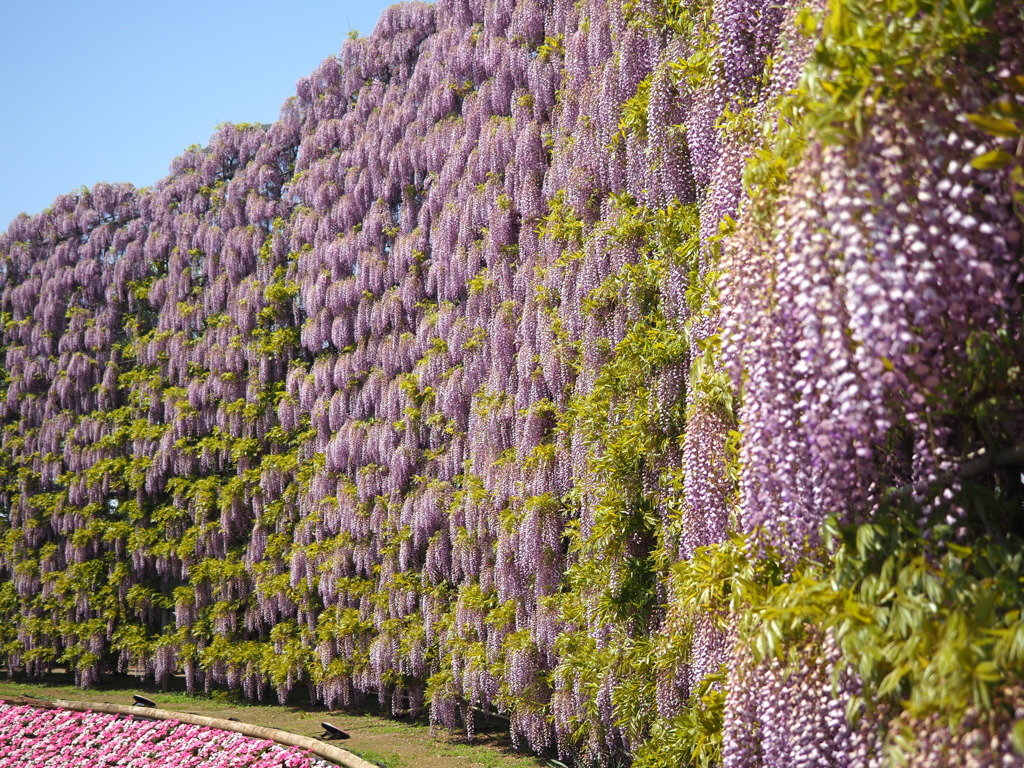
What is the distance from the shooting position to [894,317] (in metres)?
1.87

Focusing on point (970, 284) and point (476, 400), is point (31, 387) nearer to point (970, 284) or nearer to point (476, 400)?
point (476, 400)

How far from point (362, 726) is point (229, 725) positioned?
146 cm

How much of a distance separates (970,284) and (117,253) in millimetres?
12148

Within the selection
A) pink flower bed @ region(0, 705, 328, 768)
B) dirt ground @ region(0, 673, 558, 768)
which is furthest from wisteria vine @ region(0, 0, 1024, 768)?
pink flower bed @ region(0, 705, 328, 768)

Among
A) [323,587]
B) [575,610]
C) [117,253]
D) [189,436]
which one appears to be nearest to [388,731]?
[323,587]

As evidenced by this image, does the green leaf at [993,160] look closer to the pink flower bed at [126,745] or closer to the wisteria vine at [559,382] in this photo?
the wisteria vine at [559,382]

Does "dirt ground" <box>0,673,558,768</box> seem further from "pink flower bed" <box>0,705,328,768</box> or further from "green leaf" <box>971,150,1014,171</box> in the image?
"green leaf" <box>971,150,1014,171</box>

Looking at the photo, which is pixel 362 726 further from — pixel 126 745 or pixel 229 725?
pixel 126 745

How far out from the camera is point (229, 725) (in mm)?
6652

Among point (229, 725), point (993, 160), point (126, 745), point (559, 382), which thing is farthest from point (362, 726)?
point (993, 160)

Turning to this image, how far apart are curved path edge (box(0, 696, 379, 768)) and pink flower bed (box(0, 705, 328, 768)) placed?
0.18 feet

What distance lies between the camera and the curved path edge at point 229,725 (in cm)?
560

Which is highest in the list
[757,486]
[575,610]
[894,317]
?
[894,317]

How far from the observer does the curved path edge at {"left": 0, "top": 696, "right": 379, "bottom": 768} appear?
5.60 metres
